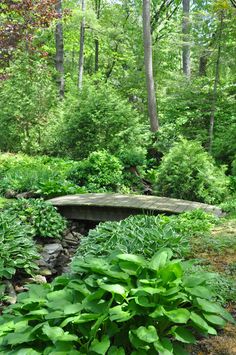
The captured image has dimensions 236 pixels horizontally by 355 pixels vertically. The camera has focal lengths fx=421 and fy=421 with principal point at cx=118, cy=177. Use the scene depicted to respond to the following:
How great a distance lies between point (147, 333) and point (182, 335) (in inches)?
10.5

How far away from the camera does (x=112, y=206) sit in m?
7.38

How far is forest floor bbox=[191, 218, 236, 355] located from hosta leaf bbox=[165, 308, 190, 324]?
1.15 feet

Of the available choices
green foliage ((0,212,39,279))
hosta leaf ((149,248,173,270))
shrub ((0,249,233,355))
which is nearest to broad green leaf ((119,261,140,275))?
shrub ((0,249,233,355))

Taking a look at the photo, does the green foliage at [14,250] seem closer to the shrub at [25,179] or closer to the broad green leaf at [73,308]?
the broad green leaf at [73,308]

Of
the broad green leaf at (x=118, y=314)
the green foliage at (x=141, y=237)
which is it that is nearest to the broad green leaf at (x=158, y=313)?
the broad green leaf at (x=118, y=314)

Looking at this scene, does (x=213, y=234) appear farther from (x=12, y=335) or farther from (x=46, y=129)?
(x=46, y=129)

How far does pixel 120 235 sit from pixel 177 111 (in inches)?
386

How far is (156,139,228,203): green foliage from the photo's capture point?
8.56 meters

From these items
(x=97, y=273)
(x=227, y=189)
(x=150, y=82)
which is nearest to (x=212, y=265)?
(x=97, y=273)

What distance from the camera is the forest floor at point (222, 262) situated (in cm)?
279

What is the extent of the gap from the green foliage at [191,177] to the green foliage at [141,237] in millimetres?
2828

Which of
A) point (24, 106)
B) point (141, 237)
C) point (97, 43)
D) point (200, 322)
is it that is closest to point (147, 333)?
point (200, 322)

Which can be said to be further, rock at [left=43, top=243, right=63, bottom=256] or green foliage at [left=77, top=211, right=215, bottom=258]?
rock at [left=43, top=243, right=63, bottom=256]

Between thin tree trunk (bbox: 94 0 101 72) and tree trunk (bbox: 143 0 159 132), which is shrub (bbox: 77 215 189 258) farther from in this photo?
thin tree trunk (bbox: 94 0 101 72)
